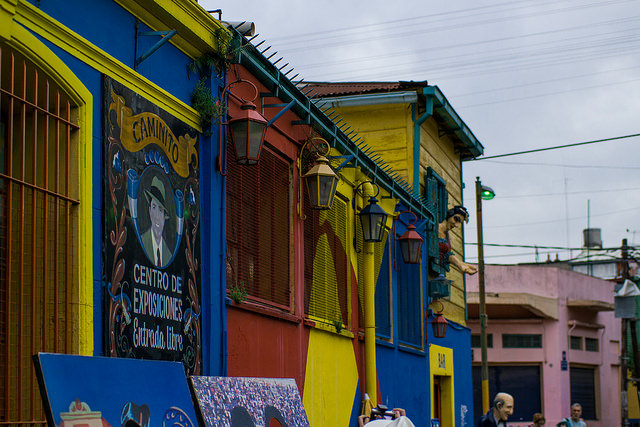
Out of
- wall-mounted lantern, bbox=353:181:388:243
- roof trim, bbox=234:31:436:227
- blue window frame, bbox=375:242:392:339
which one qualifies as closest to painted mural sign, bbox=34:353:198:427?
roof trim, bbox=234:31:436:227

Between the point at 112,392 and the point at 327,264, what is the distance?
7060 millimetres

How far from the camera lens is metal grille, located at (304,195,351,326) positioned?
37.7 feet

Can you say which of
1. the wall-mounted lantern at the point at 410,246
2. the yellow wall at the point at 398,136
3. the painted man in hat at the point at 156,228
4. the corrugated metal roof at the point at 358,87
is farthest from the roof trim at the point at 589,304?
the painted man in hat at the point at 156,228

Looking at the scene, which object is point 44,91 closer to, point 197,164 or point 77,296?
point 77,296

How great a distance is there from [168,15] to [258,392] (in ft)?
10.4

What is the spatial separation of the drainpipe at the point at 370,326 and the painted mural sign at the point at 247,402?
5.11m

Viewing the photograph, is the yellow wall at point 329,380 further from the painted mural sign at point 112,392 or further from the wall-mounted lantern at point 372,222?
the painted mural sign at point 112,392

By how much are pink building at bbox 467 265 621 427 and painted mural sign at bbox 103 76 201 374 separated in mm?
26159

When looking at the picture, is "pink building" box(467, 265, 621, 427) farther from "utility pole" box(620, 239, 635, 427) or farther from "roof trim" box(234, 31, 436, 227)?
"roof trim" box(234, 31, 436, 227)

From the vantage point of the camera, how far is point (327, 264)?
12203 millimetres

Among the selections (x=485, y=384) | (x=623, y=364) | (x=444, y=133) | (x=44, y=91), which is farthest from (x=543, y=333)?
(x=44, y=91)

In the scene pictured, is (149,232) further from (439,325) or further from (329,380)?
(439,325)

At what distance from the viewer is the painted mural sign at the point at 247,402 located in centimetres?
648

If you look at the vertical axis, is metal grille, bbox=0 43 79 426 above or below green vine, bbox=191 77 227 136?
below
